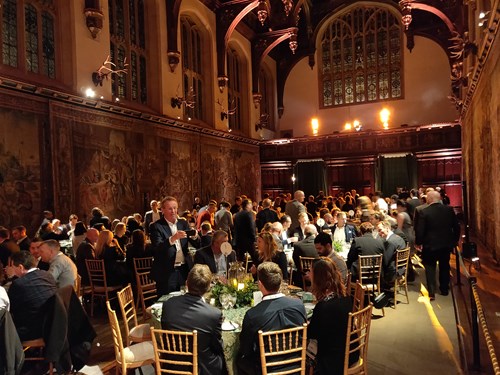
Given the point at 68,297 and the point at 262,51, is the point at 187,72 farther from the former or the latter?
the point at 68,297

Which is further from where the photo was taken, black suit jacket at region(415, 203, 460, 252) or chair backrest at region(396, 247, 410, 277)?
black suit jacket at region(415, 203, 460, 252)

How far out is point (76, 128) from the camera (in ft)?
31.1

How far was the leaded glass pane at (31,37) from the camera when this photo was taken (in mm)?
9141

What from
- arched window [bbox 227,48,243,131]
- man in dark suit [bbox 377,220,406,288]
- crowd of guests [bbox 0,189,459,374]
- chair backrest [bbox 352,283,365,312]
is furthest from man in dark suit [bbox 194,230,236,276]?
arched window [bbox 227,48,243,131]

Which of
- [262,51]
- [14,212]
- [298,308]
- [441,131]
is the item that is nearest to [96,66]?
[14,212]

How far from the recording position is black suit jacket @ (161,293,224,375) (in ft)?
9.95

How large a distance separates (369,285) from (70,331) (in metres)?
4.19

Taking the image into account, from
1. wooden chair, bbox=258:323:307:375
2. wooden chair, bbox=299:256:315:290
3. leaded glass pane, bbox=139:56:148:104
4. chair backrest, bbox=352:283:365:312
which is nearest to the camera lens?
wooden chair, bbox=258:323:307:375

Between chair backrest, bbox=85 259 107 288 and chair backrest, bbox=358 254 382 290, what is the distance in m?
4.06

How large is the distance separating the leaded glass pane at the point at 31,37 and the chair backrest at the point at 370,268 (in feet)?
27.7

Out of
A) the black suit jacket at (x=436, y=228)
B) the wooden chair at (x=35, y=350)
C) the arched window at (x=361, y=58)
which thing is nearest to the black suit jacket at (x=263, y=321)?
the wooden chair at (x=35, y=350)

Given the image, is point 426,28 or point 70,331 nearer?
point 70,331

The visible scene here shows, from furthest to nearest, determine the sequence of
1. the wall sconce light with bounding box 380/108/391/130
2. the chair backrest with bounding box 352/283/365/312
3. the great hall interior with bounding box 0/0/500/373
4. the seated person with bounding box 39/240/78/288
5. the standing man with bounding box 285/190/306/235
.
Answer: the wall sconce light with bounding box 380/108/391/130 < the standing man with bounding box 285/190/306/235 < the great hall interior with bounding box 0/0/500/373 < the seated person with bounding box 39/240/78/288 < the chair backrest with bounding box 352/283/365/312

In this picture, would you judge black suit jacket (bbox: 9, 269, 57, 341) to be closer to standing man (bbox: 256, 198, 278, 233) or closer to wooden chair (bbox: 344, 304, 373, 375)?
wooden chair (bbox: 344, 304, 373, 375)
